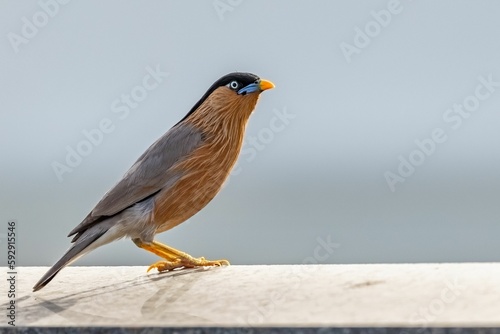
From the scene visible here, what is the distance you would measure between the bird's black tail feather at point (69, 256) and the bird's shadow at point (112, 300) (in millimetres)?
54

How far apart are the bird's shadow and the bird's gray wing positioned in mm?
324

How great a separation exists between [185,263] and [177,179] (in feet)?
1.26

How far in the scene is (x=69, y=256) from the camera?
3160 millimetres

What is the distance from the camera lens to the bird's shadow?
98.6 inches

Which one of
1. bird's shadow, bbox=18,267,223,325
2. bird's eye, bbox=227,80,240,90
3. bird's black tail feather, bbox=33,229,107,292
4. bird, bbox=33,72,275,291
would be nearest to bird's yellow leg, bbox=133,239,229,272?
bird, bbox=33,72,275,291

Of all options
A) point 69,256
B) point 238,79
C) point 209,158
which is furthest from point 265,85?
point 69,256

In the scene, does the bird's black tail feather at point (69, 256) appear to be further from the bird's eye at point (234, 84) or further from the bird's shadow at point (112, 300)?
the bird's eye at point (234, 84)

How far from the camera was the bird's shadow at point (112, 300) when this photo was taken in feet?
8.21

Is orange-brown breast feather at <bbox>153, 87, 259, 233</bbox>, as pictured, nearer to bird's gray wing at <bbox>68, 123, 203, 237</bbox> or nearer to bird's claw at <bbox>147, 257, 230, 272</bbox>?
bird's gray wing at <bbox>68, 123, 203, 237</bbox>

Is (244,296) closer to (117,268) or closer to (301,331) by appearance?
(301,331)

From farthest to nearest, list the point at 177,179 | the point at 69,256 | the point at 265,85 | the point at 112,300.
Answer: the point at 265,85, the point at 177,179, the point at 69,256, the point at 112,300

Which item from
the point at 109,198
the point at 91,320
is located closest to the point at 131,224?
the point at 109,198

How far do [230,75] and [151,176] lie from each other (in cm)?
59

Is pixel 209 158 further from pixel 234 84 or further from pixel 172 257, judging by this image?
pixel 172 257
